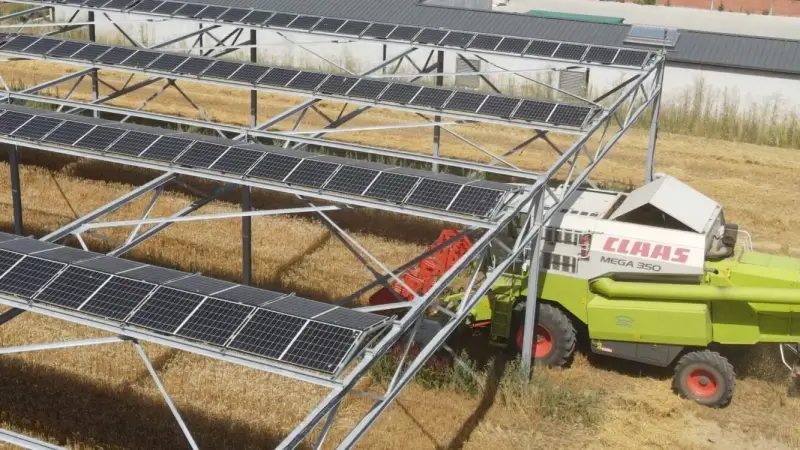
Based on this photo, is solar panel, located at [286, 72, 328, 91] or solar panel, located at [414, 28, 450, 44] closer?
solar panel, located at [286, 72, 328, 91]

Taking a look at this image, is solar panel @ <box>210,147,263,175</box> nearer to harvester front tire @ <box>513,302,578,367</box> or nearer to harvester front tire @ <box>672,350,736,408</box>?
harvester front tire @ <box>513,302,578,367</box>

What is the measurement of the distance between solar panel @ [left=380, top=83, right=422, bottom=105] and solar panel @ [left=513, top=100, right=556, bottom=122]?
2.50 metres

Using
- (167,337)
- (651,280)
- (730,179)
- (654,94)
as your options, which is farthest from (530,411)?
Answer: (730,179)

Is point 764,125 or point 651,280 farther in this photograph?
point 764,125

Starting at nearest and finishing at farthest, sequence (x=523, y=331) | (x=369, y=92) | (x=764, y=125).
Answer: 1. (x=523, y=331)
2. (x=369, y=92)
3. (x=764, y=125)

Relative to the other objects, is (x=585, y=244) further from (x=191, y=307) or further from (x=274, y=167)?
(x=191, y=307)

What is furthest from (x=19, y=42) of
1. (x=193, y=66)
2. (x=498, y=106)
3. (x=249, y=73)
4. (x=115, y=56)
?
(x=498, y=106)

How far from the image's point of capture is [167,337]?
37.1 ft

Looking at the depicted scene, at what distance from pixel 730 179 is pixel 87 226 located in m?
20.9

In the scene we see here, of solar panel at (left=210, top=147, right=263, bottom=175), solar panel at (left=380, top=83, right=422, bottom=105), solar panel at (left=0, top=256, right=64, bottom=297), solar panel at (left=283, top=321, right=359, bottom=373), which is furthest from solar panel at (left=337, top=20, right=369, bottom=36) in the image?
solar panel at (left=283, top=321, right=359, bottom=373)

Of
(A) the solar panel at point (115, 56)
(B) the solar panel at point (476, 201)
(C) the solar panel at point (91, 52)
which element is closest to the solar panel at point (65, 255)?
(B) the solar panel at point (476, 201)

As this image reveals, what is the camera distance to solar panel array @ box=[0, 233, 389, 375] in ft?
36.5

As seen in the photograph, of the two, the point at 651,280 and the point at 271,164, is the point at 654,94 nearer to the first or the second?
the point at 651,280

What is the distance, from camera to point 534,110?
69.2 feet
